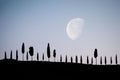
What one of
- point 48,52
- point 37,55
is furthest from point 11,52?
point 48,52

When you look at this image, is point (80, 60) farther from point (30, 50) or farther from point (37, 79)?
point (37, 79)

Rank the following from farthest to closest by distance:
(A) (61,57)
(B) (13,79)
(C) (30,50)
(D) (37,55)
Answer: (A) (61,57) < (D) (37,55) < (C) (30,50) < (B) (13,79)

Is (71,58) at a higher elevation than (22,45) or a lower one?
lower

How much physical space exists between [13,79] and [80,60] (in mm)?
87039

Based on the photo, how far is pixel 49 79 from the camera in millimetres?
30406

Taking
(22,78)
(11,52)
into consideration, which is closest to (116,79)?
(22,78)

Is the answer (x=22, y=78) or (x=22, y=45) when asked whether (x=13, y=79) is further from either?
(x=22, y=45)

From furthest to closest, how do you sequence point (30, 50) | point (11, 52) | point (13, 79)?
point (11, 52), point (30, 50), point (13, 79)

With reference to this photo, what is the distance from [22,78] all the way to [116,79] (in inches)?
542

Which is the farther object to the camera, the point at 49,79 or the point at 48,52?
the point at 48,52

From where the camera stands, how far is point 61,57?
382 feet

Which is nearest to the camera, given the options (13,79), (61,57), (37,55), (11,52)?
(13,79)

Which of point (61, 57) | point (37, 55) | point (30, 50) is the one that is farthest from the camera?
point (61, 57)

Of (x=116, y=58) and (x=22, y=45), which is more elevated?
(x=22, y=45)
